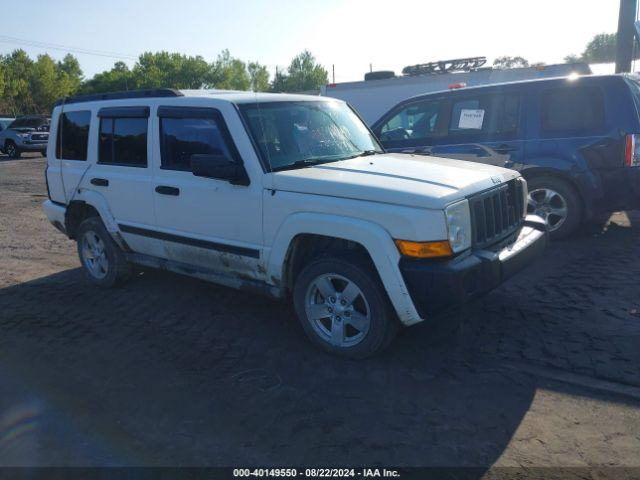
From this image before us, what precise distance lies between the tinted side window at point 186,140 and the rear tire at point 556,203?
4.16 metres

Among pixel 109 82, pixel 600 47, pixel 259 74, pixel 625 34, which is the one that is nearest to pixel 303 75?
pixel 259 74

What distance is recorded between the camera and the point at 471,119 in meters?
7.29

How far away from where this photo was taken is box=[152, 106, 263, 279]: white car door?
171 inches

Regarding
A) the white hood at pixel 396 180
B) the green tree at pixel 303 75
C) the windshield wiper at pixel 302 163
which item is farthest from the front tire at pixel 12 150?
the green tree at pixel 303 75

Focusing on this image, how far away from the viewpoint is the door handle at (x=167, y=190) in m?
4.77

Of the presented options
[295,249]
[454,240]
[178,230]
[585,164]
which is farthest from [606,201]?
[178,230]

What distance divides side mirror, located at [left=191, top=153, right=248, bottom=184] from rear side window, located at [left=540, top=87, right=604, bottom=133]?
14.0 feet

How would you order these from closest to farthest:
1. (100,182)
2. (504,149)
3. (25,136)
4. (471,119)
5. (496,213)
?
(496,213), (100,182), (504,149), (471,119), (25,136)

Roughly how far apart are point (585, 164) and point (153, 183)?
480 cm

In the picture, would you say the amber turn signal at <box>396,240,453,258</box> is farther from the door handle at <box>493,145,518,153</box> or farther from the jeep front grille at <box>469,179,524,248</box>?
the door handle at <box>493,145,518,153</box>

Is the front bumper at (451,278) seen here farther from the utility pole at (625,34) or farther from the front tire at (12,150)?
the front tire at (12,150)

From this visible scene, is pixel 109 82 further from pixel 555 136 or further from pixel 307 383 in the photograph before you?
pixel 307 383

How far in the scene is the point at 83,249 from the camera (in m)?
6.00

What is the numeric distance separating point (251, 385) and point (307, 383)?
14.5 inches
